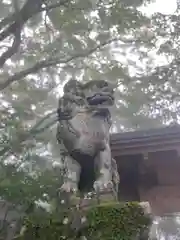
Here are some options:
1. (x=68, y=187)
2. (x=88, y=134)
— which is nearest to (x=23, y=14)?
(x=88, y=134)

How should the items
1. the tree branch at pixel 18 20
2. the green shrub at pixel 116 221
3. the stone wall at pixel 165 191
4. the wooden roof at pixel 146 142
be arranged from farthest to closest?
the tree branch at pixel 18 20, the stone wall at pixel 165 191, the wooden roof at pixel 146 142, the green shrub at pixel 116 221

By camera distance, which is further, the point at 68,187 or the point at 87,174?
the point at 87,174

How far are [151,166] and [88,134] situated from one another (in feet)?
4.80

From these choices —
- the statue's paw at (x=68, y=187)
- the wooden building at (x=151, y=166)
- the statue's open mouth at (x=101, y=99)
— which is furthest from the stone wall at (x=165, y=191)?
the statue's paw at (x=68, y=187)

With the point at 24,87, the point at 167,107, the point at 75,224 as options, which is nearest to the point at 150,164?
the point at 75,224

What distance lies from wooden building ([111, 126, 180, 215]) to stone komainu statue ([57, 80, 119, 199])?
0.57 metres

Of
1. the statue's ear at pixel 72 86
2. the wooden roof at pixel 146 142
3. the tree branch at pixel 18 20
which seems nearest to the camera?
the statue's ear at pixel 72 86

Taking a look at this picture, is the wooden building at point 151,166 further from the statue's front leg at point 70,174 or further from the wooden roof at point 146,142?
the statue's front leg at point 70,174

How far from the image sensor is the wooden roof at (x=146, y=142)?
5.12 metres

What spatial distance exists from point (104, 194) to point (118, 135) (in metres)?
1.30

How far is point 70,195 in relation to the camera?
14.1ft

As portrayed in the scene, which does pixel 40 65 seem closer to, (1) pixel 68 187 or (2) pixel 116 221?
(1) pixel 68 187

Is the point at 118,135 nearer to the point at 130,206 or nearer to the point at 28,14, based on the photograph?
the point at 130,206

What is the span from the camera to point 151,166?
562 centimetres
